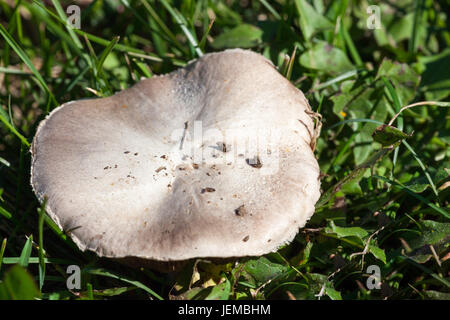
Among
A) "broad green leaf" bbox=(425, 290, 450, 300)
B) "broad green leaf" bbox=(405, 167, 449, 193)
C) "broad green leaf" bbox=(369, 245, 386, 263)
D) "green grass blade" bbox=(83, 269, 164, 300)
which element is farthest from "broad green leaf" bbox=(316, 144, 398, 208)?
"green grass blade" bbox=(83, 269, 164, 300)

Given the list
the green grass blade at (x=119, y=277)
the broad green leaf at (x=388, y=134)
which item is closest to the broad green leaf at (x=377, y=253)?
the broad green leaf at (x=388, y=134)

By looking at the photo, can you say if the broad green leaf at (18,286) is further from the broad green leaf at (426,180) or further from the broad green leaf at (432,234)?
the broad green leaf at (426,180)

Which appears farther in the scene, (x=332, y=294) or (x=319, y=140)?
(x=319, y=140)

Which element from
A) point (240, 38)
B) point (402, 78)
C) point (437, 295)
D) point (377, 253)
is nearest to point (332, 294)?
point (377, 253)

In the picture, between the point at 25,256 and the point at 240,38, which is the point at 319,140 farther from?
the point at 25,256

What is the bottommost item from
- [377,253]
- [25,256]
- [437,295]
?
[437,295]
